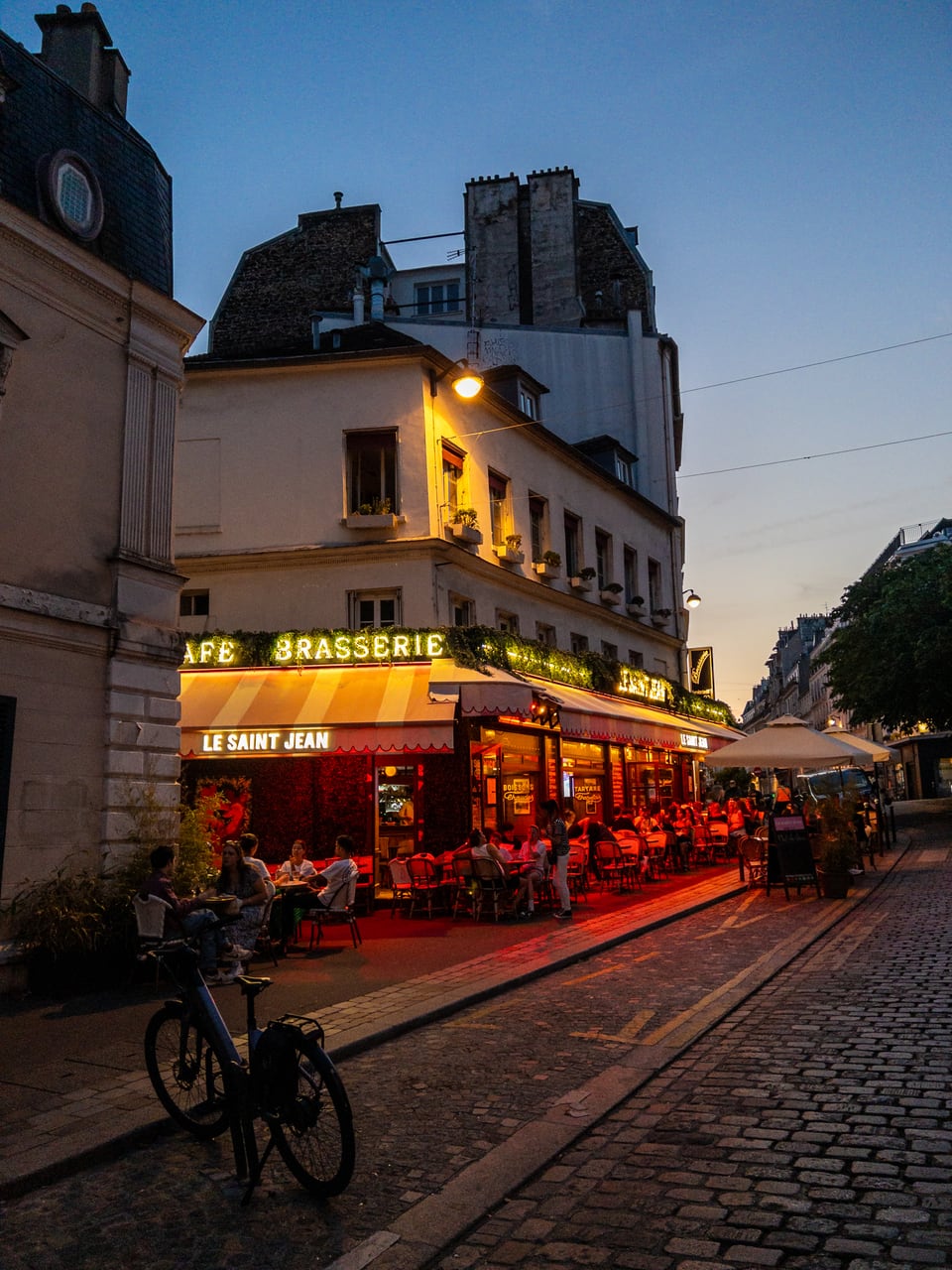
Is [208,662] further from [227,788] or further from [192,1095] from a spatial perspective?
[192,1095]

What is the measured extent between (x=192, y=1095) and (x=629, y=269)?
30.5m

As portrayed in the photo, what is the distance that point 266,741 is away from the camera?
1513 cm

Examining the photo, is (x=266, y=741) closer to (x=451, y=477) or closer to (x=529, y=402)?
(x=451, y=477)

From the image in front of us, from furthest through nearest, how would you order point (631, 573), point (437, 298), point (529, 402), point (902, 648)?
point (902, 648), point (437, 298), point (631, 573), point (529, 402)

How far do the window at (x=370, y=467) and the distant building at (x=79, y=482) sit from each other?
22.7ft

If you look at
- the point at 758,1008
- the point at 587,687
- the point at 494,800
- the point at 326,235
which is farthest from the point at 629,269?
the point at 758,1008

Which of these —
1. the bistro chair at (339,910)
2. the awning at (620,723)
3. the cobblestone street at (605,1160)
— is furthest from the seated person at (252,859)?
the awning at (620,723)

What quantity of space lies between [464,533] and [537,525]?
15.5ft

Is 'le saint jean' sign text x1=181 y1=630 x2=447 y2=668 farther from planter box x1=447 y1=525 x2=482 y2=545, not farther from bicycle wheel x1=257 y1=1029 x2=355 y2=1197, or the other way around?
bicycle wheel x1=257 y1=1029 x2=355 y2=1197

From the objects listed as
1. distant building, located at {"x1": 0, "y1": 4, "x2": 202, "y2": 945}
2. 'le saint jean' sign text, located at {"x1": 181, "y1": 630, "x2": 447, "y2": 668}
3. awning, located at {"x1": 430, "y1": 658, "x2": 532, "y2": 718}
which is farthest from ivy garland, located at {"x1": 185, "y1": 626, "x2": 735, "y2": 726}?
distant building, located at {"x1": 0, "y1": 4, "x2": 202, "y2": 945}

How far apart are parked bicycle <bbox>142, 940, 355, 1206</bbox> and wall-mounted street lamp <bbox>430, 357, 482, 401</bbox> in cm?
1161

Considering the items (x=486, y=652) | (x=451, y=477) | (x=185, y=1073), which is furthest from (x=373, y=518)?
(x=185, y=1073)

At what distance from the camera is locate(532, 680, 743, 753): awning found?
56.1 feet

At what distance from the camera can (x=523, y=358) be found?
1118 inches
